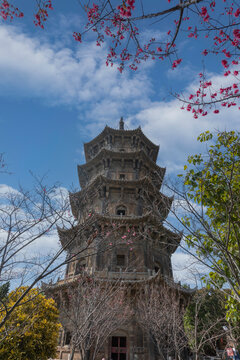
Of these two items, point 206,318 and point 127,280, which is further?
point 206,318

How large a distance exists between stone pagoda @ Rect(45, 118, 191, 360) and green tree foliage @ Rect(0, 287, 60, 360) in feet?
8.01

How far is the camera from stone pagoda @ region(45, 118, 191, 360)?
44.8 ft

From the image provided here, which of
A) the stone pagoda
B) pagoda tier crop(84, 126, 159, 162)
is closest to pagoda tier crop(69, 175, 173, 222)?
the stone pagoda

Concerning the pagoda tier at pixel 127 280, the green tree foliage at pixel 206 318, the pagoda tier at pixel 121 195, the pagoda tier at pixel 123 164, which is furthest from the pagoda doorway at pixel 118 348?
the pagoda tier at pixel 123 164

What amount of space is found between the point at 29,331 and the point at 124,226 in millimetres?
10091

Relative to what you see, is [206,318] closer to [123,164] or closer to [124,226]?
[124,226]

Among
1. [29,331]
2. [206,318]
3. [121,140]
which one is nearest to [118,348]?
[206,318]

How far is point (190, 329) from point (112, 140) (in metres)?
17.6

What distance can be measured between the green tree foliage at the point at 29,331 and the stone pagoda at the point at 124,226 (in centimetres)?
244

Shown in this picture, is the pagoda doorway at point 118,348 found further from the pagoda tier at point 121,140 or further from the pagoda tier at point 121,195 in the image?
the pagoda tier at point 121,140

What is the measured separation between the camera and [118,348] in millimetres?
13781

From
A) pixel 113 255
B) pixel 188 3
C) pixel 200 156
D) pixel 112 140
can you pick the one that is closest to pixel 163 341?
pixel 113 255

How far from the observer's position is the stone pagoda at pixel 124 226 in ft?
44.8

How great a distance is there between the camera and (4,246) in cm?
629
